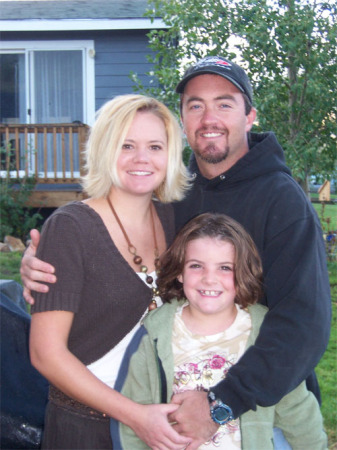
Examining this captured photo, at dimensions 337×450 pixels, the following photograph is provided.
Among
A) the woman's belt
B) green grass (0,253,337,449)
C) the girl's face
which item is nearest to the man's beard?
the girl's face

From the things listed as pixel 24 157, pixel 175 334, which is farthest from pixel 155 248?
pixel 24 157

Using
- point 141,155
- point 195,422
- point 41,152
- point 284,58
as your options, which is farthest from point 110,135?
point 41,152

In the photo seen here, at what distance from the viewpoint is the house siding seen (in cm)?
1063

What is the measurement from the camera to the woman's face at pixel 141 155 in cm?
243

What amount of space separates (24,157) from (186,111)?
7.73 meters

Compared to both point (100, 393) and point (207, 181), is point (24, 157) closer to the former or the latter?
point (207, 181)

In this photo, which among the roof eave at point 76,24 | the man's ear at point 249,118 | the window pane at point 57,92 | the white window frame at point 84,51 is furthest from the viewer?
the window pane at point 57,92

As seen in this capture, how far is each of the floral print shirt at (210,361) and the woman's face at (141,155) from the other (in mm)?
687

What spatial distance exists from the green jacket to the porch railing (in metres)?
7.78

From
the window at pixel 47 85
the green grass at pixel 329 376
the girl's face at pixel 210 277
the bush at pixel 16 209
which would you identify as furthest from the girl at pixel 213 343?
the window at pixel 47 85

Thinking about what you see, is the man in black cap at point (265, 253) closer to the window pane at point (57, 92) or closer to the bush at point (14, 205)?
the bush at point (14, 205)

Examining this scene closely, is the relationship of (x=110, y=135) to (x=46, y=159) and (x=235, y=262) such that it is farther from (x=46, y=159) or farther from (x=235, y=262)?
(x=46, y=159)

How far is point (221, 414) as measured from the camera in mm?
2088

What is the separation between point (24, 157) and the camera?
33.4ft
